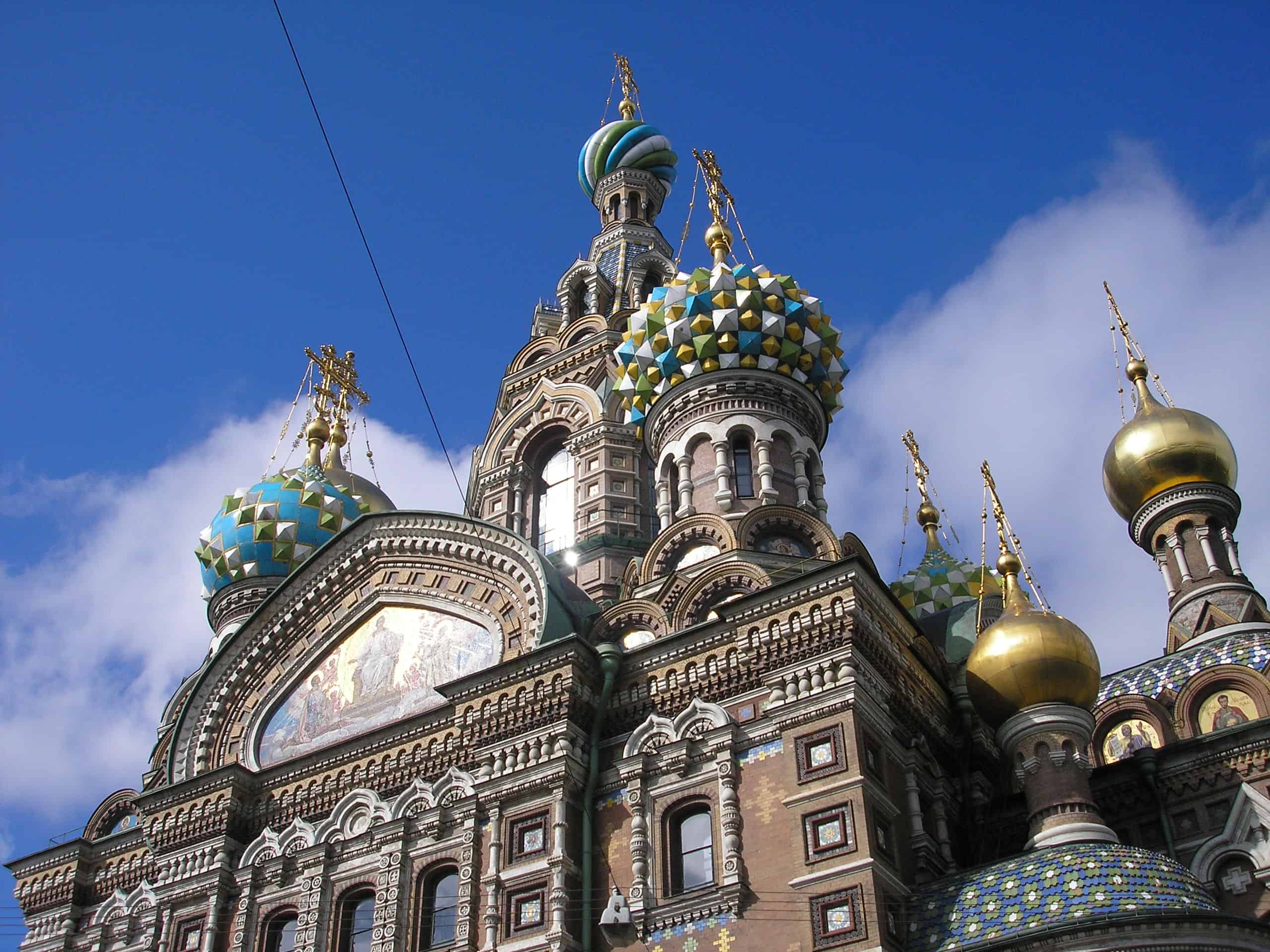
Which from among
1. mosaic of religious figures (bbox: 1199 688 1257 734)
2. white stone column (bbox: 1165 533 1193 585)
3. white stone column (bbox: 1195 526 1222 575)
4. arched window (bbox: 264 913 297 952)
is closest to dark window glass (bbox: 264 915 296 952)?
arched window (bbox: 264 913 297 952)

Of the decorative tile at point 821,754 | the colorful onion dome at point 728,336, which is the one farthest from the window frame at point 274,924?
the colorful onion dome at point 728,336

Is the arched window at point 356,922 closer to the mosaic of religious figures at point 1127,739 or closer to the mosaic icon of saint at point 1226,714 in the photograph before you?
the mosaic of religious figures at point 1127,739

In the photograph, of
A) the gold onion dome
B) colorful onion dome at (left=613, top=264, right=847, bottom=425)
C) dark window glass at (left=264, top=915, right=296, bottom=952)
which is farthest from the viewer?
colorful onion dome at (left=613, top=264, right=847, bottom=425)

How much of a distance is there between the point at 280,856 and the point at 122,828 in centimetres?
321

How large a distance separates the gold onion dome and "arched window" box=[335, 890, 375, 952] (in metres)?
4.61

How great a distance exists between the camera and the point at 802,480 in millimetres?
14164

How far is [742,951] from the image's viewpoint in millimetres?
9195

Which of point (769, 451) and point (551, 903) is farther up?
point (769, 451)

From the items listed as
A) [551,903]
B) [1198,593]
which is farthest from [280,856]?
[1198,593]

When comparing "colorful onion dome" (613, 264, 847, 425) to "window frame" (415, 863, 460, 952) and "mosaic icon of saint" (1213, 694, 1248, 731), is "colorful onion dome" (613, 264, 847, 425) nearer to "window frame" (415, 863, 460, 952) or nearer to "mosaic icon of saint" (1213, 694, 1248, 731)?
"mosaic icon of saint" (1213, 694, 1248, 731)

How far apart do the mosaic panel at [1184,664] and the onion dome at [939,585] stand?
7.20 feet

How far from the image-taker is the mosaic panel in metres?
13.3

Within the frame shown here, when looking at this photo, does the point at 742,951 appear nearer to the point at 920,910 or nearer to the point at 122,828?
the point at 920,910

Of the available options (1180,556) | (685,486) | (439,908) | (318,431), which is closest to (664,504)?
(685,486)
